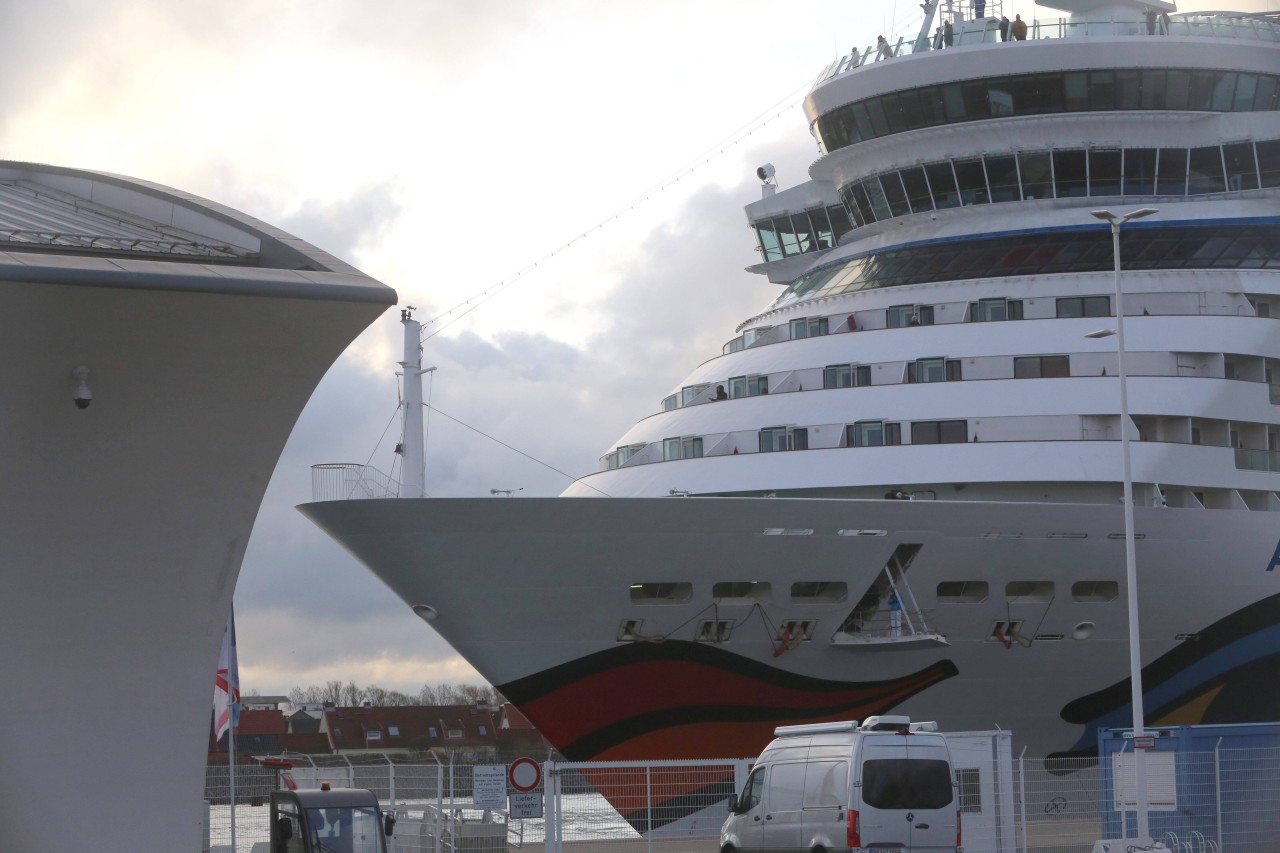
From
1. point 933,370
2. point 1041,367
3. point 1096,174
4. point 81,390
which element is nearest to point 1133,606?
point 1041,367

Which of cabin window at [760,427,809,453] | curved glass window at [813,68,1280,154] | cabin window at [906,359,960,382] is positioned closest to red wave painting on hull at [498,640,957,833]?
cabin window at [760,427,809,453]

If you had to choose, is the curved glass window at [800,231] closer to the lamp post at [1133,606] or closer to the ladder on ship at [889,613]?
the lamp post at [1133,606]

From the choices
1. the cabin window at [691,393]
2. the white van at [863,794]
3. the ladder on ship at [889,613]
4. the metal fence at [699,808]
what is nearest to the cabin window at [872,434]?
the ladder on ship at [889,613]

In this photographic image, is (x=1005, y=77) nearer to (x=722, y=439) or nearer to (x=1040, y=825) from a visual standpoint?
(x=722, y=439)

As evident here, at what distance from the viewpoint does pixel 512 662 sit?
1983 centimetres

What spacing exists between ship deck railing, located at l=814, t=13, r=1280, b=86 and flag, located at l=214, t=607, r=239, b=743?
44.5 feet

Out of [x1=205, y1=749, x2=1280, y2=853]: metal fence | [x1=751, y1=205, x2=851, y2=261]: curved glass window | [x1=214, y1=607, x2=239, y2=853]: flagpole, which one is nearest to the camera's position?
[x1=205, y1=749, x2=1280, y2=853]: metal fence

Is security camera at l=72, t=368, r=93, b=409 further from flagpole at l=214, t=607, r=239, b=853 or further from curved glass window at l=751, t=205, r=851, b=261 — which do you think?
curved glass window at l=751, t=205, r=851, b=261

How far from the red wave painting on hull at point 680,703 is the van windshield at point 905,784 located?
4608 millimetres

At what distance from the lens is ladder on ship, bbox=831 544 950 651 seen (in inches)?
Result: 789

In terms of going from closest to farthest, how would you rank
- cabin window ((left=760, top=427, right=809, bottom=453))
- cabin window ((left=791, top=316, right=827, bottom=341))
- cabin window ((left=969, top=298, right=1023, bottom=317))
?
cabin window ((left=760, top=427, right=809, bottom=453)) → cabin window ((left=969, top=298, right=1023, bottom=317)) → cabin window ((left=791, top=316, right=827, bottom=341))

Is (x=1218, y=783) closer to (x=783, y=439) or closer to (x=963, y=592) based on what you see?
(x=963, y=592)

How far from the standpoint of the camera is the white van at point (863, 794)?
14812 mm

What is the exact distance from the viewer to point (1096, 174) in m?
25.0
